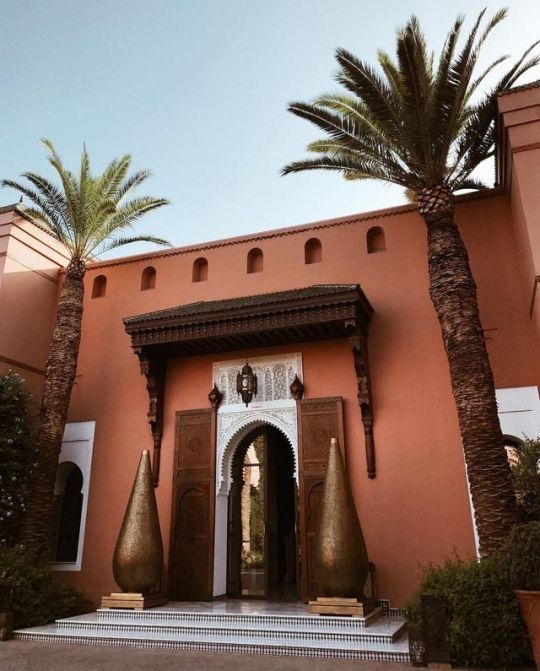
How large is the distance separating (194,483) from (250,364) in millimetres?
2132

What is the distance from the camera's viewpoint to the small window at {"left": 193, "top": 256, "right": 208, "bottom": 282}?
35.1 feet

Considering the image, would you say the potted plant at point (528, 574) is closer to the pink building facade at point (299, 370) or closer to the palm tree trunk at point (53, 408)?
the pink building facade at point (299, 370)

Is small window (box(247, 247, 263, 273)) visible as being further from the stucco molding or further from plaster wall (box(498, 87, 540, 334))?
plaster wall (box(498, 87, 540, 334))

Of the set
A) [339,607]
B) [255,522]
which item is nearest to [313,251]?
[255,522]

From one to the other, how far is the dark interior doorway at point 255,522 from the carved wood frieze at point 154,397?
1.33 m

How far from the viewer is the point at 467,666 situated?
207 inches

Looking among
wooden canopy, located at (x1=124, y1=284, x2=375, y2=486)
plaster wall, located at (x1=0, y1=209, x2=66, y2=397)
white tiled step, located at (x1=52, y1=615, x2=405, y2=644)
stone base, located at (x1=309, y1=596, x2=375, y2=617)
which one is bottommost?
white tiled step, located at (x1=52, y1=615, x2=405, y2=644)

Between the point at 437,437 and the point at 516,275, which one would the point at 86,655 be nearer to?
the point at 437,437

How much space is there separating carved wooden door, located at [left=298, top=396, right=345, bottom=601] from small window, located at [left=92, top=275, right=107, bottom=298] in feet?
16.3

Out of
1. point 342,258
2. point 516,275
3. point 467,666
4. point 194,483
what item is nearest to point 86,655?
point 194,483

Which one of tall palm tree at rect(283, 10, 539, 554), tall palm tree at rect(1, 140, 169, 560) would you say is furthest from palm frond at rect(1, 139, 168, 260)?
tall palm tree at rect(283, 10, 539, 554)

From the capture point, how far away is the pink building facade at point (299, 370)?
802cm

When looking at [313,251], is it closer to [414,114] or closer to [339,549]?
[414,114]

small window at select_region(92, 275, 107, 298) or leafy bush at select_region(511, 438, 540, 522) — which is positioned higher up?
small window at select_region(92, 275, 107, 298)
